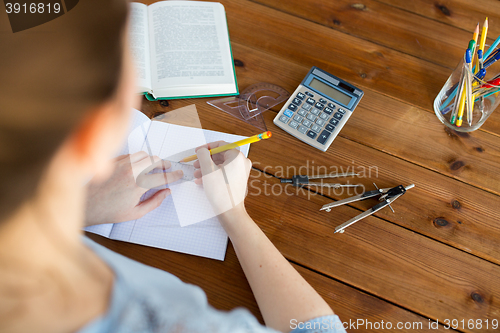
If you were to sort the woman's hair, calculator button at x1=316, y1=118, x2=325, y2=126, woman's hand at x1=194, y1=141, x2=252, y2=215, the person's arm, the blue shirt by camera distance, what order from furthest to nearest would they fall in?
calculator button at x1=316, y1=118, x2=325, y2=126, woman's hand at x1=194, y1=141, x2=252, y2=215, the person's arm, the blue shirt, the woman's hair

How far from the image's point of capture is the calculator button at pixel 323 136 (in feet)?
2.55

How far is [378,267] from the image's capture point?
0.68 m

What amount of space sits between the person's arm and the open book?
192 millimetres

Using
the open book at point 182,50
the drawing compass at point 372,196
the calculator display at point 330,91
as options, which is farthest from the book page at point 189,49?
the drawing compass at point 372,196

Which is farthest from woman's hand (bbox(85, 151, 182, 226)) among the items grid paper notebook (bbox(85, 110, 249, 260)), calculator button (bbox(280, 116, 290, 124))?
calculator button (bbox(280, 116, 290, 124))

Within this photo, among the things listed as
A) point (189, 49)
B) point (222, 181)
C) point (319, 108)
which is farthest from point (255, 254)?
point (189, 49)

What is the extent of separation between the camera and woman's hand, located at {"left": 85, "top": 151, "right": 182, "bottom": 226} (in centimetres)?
67

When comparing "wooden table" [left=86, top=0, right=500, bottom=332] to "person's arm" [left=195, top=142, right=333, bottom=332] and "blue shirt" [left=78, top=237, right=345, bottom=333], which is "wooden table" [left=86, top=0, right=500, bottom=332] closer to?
"person's arm" [left=195, top=142, right=333, bottom=332]

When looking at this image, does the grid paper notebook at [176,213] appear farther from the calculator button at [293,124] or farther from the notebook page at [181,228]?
the calculator button at [293,124]

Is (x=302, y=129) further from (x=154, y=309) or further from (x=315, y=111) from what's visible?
(x=154, y=309)

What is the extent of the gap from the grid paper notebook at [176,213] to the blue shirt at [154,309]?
14cm

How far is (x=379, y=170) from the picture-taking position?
77cm

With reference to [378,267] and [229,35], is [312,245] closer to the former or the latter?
[378,267]

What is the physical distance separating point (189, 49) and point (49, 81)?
25.6 inches
